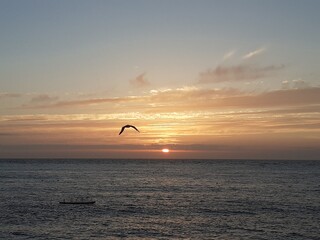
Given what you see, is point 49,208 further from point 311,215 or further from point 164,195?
point 311,215

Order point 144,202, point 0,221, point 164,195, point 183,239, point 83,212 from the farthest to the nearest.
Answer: point 164,195, point 144,202, point 83,212, point 0,221, point 183,239

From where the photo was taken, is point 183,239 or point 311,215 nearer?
point 183,239

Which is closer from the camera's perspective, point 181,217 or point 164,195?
point 181,217

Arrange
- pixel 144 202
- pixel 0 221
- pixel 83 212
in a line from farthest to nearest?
pixel 144 202 < pixel 83 212 < pixel 0 221

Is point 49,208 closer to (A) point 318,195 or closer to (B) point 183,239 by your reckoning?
(B) point 183,239

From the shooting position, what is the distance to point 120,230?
157ft

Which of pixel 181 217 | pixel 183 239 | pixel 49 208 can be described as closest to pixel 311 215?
pixel 181 217

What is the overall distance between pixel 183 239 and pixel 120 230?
7485 mm

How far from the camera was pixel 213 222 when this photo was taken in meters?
53.0

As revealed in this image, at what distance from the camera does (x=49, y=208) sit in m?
64.0

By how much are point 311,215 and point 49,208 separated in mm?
34757

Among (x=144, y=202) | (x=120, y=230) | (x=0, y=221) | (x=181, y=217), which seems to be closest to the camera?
(x=120, y=230)

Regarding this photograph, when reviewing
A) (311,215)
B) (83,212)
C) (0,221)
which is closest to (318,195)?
(311,215)

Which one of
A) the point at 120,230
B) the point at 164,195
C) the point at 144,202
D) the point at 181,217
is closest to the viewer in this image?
the point at 120,230
